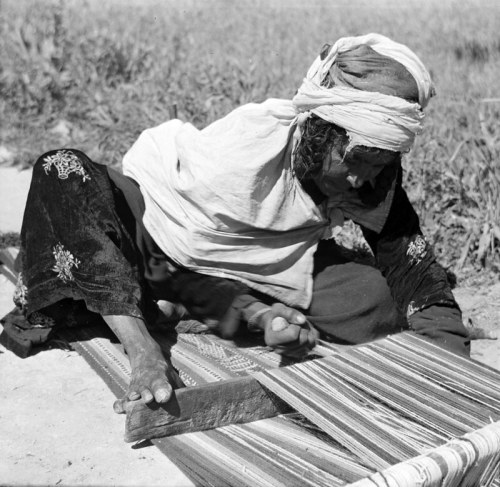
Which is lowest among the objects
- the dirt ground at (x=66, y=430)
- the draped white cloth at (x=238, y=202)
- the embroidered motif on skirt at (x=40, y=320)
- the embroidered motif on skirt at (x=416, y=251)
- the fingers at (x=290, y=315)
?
the dirt ground at (x=66, y=430)

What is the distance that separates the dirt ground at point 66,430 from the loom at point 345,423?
0.12 m

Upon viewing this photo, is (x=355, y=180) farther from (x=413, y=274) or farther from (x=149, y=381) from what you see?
(x=149, y=381)

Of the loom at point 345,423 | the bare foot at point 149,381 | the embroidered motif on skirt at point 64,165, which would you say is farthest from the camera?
the embroidered motif on skirt at point 64,165

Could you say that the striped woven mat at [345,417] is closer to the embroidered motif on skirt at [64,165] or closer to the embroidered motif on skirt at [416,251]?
the embroidered motif on skirt at [416,251]

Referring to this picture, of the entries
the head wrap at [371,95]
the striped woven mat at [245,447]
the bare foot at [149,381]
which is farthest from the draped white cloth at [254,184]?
the bare foot at [149,381]

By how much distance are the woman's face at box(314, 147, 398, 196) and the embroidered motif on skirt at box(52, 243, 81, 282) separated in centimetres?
91

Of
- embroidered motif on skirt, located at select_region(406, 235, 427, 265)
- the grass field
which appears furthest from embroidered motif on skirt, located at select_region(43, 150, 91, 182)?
the grass field

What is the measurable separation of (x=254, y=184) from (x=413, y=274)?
75cm

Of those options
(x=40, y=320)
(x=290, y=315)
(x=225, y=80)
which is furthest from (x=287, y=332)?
(x=225, y=80)

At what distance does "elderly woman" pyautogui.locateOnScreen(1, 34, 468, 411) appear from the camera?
2.88 m

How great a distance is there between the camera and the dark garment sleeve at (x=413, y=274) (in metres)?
3.17

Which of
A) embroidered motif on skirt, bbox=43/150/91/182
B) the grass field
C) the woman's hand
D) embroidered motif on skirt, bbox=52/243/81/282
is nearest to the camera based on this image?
the woman's hand

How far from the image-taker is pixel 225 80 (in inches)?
251

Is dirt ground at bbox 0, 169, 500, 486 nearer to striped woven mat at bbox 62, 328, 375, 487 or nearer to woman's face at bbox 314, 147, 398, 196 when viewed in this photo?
striped woven mat at bbox 62, 328, 375, 487
